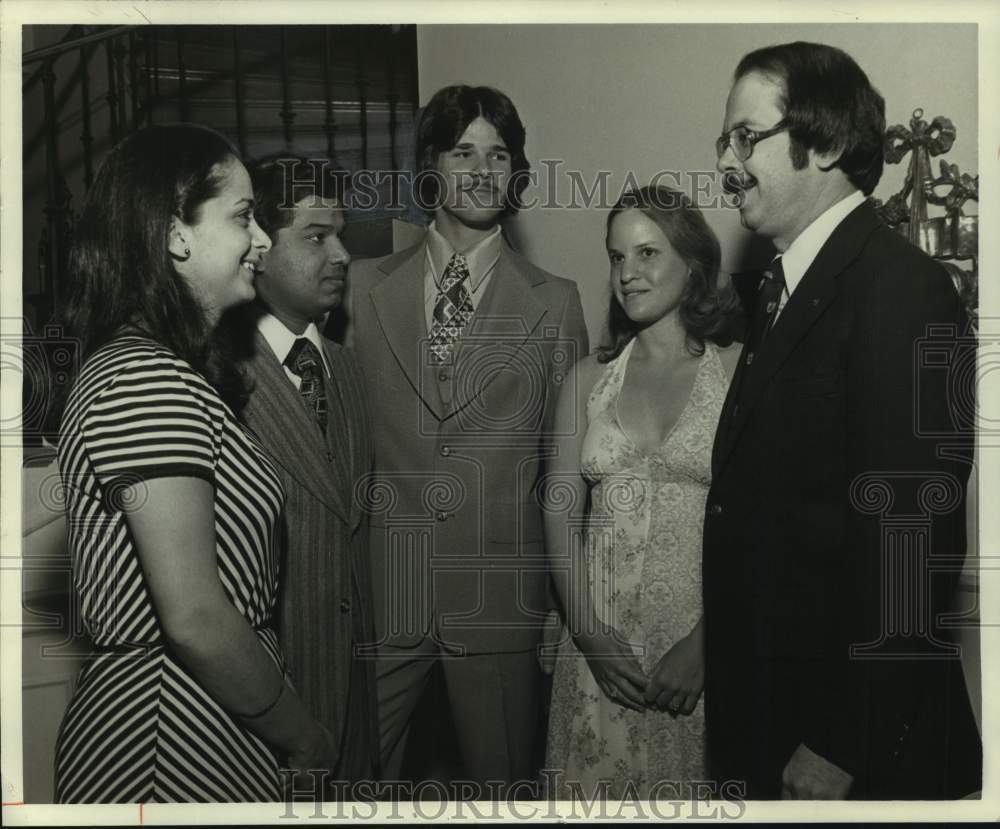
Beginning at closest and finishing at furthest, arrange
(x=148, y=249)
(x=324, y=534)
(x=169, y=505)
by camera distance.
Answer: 1. (x=169, y=505)
2. (x=148, y=249)
3. (x=324, y=534)

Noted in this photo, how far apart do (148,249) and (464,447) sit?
2.65ft

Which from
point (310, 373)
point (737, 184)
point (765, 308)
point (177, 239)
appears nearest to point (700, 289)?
point (765, 308)

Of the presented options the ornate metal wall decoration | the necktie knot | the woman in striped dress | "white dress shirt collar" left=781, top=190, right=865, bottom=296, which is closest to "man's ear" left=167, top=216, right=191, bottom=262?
the woman in striped dress

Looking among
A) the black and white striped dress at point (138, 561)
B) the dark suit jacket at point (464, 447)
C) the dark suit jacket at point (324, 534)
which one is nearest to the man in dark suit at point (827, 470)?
the dark suit jacket at point (464, 447)

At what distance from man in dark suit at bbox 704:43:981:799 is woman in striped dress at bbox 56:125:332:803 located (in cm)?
100

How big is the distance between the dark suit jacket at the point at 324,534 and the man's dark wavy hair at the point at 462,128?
1.47ft

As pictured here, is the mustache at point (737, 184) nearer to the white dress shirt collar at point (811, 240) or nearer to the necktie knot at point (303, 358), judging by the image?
the white dress shirt collar at point (811, 240)

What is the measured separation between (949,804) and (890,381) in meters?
1.01

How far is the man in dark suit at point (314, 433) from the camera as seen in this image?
2389mm

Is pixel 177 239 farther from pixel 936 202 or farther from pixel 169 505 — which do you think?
pixel 936 202

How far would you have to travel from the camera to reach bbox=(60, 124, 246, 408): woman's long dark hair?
2299mm

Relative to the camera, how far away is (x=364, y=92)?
2463 millimetres

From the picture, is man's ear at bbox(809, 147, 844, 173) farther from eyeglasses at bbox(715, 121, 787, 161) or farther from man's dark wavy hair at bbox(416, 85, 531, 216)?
man's dark wavy hair at bbox(416, 85, 531, 216)

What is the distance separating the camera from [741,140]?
Result: 242 cm
